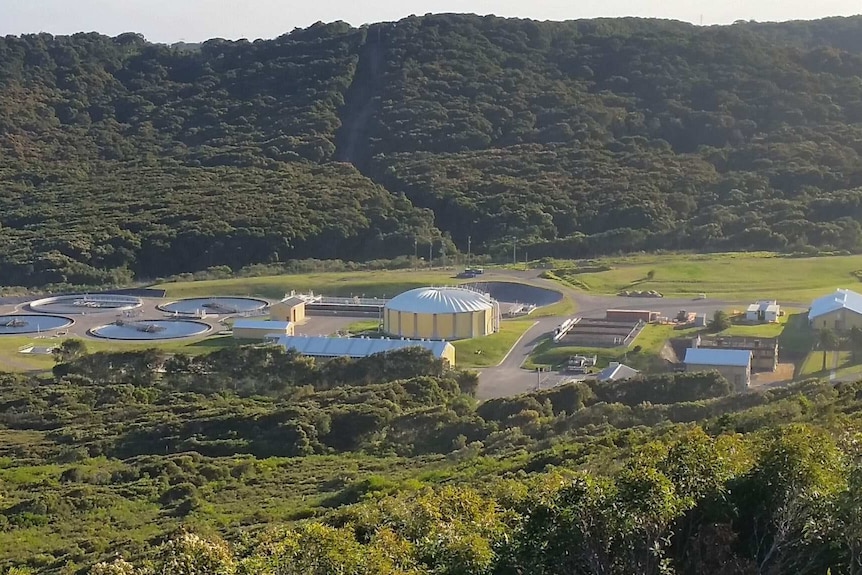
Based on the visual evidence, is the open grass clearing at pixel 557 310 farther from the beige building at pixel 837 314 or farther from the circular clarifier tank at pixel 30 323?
the circular clarifier tank at pixel 30 323

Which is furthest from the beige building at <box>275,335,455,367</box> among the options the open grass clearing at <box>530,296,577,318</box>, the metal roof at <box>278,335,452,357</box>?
the open grass clearing at <box>530,296,577,318</box>

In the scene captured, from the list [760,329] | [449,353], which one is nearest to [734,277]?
[760,329]

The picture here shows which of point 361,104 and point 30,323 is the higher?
point 361,104

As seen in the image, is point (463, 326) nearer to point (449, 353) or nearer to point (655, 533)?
point (449, 353)

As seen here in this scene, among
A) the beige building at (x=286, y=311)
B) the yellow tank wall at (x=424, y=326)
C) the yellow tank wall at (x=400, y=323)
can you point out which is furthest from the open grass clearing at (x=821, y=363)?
the beige building at (x=286, y=311)

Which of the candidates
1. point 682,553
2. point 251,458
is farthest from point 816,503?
point 251,458

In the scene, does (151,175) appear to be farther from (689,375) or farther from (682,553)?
(682,553)

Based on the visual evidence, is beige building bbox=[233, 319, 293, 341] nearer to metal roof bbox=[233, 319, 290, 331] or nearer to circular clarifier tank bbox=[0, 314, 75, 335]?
metal roof bbox=[233, 319, 290, 331]
